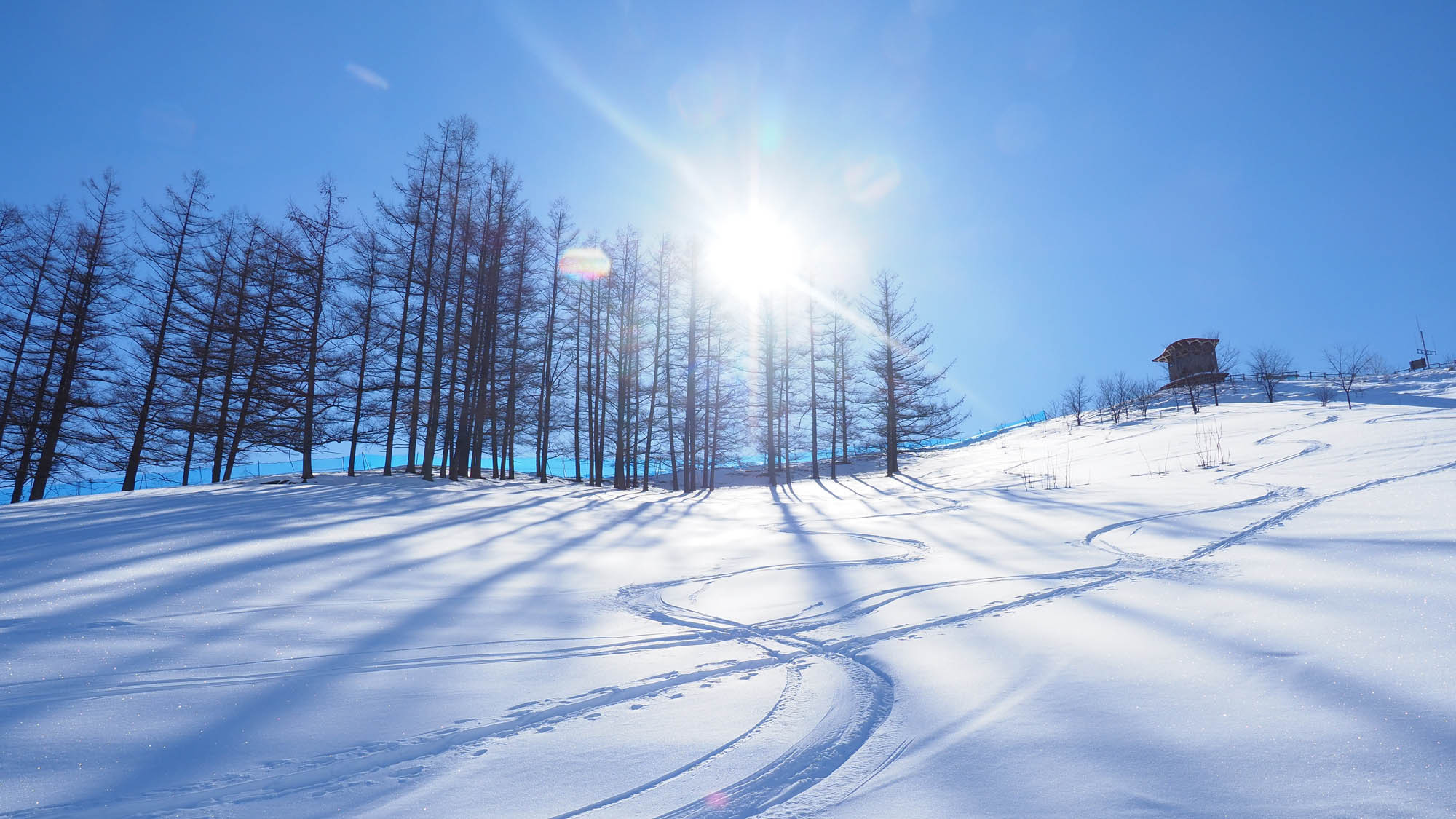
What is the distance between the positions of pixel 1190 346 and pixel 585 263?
38.3 m

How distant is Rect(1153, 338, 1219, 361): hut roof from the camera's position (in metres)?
37.8

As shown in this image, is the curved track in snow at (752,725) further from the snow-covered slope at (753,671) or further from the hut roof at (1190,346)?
the hut roof at (1190,346)

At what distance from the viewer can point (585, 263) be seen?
20.3m

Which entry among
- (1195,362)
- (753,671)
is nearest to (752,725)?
(753,671)

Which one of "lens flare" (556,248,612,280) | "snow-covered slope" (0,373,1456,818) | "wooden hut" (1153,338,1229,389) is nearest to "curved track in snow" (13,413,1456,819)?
"snow-covered slope" (0,373,1456,818)

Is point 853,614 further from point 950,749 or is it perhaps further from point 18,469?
point 18,469

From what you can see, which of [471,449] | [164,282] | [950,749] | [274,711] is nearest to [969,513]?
[950,749]

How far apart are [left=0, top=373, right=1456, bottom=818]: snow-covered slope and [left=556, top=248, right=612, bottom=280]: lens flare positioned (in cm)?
1513

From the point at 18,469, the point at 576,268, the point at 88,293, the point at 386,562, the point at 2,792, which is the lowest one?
the point at 2,792

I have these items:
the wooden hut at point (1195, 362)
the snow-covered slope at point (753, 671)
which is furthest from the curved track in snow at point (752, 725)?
the wooden hut at point (1195, 362)

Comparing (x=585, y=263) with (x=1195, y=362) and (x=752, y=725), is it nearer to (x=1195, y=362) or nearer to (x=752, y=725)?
(x=752, y=725)

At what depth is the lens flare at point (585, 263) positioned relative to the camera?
19656 mm

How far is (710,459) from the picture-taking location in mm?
24344

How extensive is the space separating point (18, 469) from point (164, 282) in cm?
525
